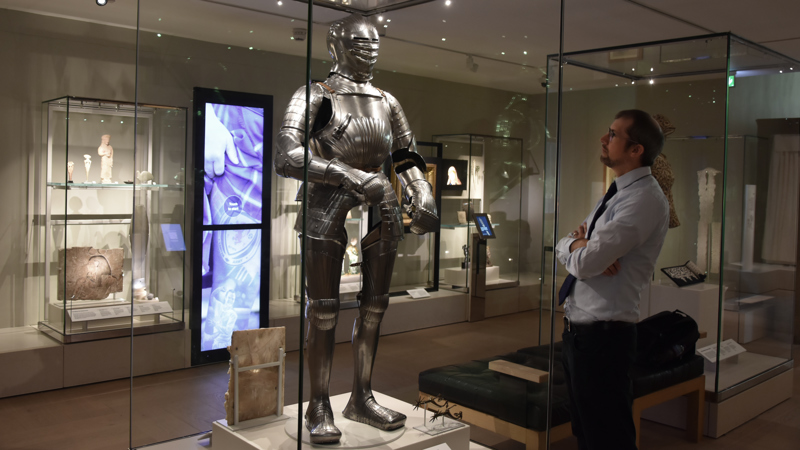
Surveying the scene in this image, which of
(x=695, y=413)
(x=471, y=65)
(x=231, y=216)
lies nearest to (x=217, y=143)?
(x=231, y=216)

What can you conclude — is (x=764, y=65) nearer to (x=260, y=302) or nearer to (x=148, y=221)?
(x=260, y=302)

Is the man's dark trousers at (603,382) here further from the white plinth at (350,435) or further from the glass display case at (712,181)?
the white plinth at (350,435)

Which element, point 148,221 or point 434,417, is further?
point 148,221

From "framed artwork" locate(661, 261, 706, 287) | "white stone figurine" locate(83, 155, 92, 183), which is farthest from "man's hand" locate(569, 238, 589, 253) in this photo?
"white stone figurine" locate(83, 155, 92, 183)

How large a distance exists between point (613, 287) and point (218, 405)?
195 cm

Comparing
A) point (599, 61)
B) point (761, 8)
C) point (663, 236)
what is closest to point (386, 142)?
point (599, 61)

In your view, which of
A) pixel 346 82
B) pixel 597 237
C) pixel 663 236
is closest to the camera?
pixel 597 237

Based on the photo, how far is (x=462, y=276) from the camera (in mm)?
2920

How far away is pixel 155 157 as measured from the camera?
331cm

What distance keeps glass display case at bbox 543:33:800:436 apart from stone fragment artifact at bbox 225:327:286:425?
1286mm

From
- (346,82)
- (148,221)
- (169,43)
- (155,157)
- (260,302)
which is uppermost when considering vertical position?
(169,43)

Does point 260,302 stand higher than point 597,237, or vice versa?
point 597,237

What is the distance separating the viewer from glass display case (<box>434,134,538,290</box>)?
2.85 metres

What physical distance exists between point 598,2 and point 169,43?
1967 millimetres
